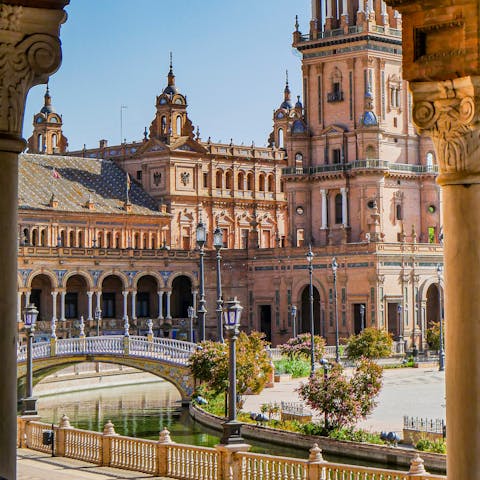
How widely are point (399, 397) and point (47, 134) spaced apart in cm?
5498

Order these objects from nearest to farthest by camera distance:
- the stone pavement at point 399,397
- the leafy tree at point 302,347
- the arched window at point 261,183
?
1. the stone pavement at point 399,397
2. the leafy tree at point 302,347
3. the arched window at point 261,183

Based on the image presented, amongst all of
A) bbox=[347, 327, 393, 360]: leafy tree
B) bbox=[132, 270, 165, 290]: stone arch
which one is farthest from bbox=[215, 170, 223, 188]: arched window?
bbox=[347, 327, 393, 360]: leafy tree

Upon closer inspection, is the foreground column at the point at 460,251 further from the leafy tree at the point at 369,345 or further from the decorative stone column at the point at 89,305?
the decorative stone column at the point at 89,305

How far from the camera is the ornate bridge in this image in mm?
47219

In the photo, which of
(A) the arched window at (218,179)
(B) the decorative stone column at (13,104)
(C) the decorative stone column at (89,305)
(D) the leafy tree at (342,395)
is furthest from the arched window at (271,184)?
(B) the decorative stone column at (13,104)

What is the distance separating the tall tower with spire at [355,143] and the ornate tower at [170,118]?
9.49 m

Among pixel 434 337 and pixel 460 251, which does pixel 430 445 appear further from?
pixel 434 337

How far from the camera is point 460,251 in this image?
7.20 metres

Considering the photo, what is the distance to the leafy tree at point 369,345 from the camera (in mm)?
59156

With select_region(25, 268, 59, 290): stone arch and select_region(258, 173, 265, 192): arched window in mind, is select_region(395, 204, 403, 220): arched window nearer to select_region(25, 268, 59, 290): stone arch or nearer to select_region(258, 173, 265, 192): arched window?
select_region(258, 173, 265, 192): arched window

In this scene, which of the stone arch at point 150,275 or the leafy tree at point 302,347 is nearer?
the leafy tree at point 302,347

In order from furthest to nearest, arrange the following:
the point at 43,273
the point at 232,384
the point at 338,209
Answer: the point at 338,209
the point at 43,273
the point at 232,384

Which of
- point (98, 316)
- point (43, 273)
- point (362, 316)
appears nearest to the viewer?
point (362, 316)

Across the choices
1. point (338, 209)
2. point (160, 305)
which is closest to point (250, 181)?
point (338, 209)
